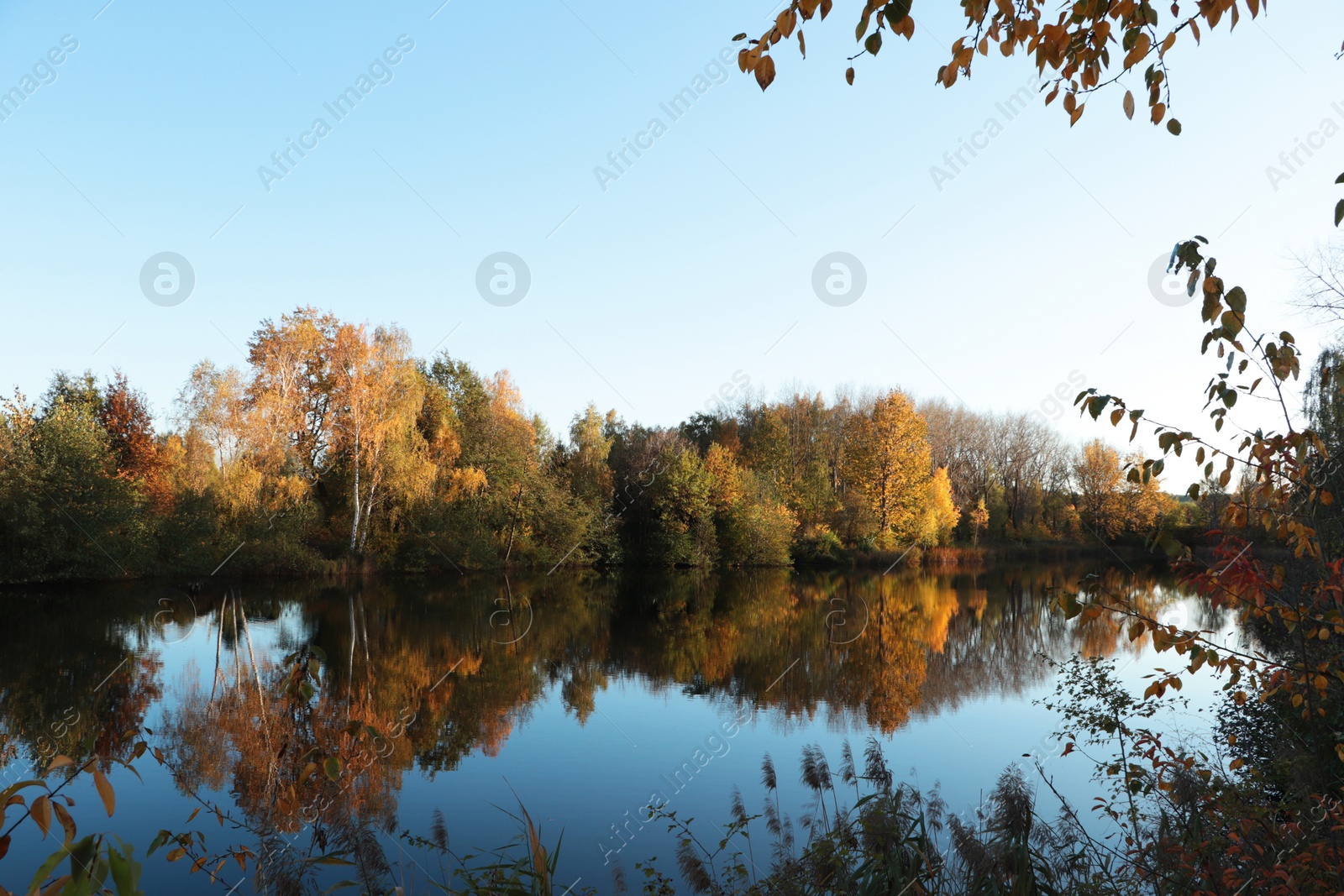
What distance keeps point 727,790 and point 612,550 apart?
3029cm

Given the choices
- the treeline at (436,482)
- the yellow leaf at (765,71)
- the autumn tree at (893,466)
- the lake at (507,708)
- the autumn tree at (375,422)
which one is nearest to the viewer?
the yellow leaf at (765,71)

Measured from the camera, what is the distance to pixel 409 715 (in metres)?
10.2

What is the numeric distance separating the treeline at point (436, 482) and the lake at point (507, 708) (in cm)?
425

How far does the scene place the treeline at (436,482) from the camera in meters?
24.6

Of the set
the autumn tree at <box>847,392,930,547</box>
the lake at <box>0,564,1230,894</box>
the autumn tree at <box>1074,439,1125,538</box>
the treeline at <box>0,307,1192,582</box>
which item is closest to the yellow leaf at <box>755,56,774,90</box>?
the lake at <box>0,564,1230,894</box>

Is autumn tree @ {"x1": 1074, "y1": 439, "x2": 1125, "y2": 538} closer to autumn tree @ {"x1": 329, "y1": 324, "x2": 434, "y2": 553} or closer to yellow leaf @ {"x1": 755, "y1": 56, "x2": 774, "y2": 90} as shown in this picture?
autumn tree @ {"x1": 329, "y1": 324, "x2": 434, "y2": 553}

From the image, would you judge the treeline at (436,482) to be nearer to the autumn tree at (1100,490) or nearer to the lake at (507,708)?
the autumn tree at (1100,490)

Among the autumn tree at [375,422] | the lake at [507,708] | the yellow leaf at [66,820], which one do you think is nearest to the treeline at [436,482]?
the autumn tree at [375,422]

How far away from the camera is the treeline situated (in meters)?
24.6

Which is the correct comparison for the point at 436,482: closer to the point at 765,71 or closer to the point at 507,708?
the point at 507,708

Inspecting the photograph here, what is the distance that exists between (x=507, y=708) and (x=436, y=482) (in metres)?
21.5

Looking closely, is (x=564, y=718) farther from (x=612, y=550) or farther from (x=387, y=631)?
(x=612, y=550)

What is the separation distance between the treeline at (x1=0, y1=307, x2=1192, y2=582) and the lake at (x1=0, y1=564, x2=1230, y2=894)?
425 centimetres

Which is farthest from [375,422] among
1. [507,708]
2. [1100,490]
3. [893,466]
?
[1100,490]
